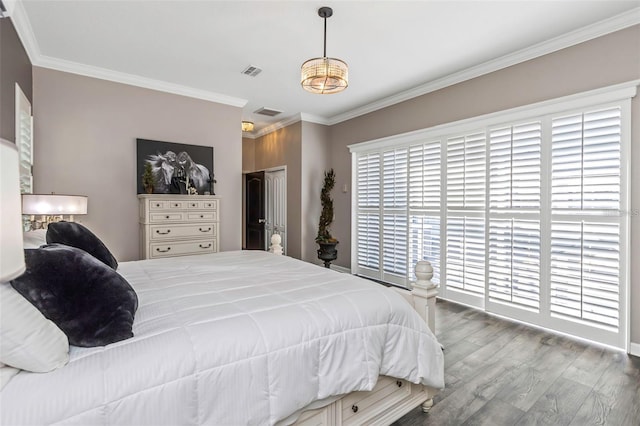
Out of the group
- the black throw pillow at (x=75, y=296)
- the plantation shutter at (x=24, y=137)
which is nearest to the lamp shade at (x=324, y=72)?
the black throw pillow at (x=75, y=296)

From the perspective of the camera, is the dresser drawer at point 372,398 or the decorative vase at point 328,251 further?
the decorative vase at point 328,251

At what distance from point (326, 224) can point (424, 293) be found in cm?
354

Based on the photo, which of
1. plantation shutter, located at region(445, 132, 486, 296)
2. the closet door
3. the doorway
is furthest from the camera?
the doorway

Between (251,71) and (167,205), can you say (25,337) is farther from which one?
(251,71)

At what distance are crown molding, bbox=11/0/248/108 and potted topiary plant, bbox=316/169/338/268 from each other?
75.6 inches

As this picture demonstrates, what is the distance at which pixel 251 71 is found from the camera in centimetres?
Result: 375

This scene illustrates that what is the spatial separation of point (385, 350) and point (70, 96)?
4.27 metres

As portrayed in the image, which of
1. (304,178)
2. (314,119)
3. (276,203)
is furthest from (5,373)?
(276,203)

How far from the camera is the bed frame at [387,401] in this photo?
148 cm

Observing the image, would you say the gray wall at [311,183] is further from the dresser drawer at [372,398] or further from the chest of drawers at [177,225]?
the dresser drawer at [372,398]

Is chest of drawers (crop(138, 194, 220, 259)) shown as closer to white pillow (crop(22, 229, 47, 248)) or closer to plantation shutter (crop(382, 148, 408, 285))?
white pillow (crop(22, 229, 47, 248))

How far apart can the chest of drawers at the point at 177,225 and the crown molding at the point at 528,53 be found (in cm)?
298

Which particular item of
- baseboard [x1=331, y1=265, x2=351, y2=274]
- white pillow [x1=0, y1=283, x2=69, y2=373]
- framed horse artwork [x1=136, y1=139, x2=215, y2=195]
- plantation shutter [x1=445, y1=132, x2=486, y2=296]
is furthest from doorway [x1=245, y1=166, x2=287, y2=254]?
white pillow [x1=0, y1=283, x2=69, y2=373]

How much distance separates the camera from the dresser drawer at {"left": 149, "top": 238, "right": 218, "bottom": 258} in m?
3.78
